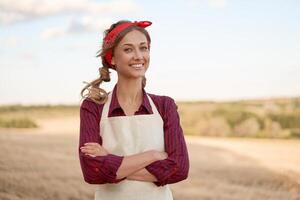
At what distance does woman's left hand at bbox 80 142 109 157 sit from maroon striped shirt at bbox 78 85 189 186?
24 mm

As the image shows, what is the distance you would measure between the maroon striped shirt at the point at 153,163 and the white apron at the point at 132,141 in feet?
0.13

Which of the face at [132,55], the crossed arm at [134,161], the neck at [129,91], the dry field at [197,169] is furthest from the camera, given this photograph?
the dry field at [197,169]

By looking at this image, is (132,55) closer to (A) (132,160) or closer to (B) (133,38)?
(B) (133,38)

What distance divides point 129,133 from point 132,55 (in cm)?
40

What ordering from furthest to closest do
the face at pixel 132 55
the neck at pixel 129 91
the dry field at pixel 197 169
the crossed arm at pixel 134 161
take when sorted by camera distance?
the dry field at pixel 197 169 < the neck at pixel 129 91 < the face at pixel 132 55 < the crossed arm at pixel 134 161

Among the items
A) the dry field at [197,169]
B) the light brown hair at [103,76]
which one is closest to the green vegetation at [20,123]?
the dry field at [197,169]

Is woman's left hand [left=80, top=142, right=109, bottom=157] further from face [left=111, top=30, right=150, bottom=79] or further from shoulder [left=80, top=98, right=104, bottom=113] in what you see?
face [left=111, top=30, right=150, bottom=79]

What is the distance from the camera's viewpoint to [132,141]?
114 inches

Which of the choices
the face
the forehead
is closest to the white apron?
the face

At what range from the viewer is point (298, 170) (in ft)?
26.6

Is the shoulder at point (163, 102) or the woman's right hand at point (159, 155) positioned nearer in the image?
the woman's right hand at point (159, 155)

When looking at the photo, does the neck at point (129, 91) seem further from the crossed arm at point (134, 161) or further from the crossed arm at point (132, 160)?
the crossed arm at point (134, 161)

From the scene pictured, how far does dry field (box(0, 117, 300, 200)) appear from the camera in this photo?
5.70 metres

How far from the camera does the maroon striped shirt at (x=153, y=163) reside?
9.22ft
